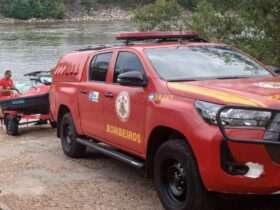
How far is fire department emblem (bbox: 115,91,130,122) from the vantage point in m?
6.88

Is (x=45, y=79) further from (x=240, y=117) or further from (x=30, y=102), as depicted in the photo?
(x=240, y=117)

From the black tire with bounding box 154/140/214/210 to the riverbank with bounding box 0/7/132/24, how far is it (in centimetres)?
8377

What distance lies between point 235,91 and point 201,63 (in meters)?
1.30

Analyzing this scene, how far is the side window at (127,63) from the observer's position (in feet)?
23.0

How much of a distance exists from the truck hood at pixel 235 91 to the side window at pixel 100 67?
173 centimetres

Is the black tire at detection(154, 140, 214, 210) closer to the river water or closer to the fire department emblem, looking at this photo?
the fire department emblem

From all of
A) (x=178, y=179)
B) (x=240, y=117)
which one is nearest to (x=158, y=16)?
(x=178, y=179)

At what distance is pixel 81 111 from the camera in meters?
8.45

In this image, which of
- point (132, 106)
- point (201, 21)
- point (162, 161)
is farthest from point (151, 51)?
point (201, 21)

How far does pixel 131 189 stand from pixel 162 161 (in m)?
1.28

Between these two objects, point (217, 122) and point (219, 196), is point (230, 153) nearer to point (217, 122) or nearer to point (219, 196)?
point (217, 122)

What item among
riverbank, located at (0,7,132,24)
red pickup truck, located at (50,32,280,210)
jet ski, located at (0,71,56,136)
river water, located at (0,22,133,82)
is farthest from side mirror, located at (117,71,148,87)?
riverbank, located at (0,7,132,24)

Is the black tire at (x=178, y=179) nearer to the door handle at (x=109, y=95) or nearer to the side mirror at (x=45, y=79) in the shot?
the door handle at (x=109, y=95)

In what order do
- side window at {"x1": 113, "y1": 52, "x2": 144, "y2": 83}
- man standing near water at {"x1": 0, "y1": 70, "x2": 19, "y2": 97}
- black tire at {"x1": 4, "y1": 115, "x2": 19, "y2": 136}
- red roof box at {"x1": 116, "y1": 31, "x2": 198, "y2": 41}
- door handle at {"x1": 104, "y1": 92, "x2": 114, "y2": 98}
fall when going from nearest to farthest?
side window at {"x1": 113, "y1": 52, "x2": 144, "y2": 83}
door handle at {"x1": 104, "y1": 92, "x2": 114, "y2": 98}
red roof box at {"x1": 116, "y1": 31, "x2": 198, "y2": 41}
black tire at {"x1": 4, "y1": 115, "x2": 19, "y2": 136}
man standing near water at {"x1": 0, "y1": 70, "x2": 19, "y2": 97}
